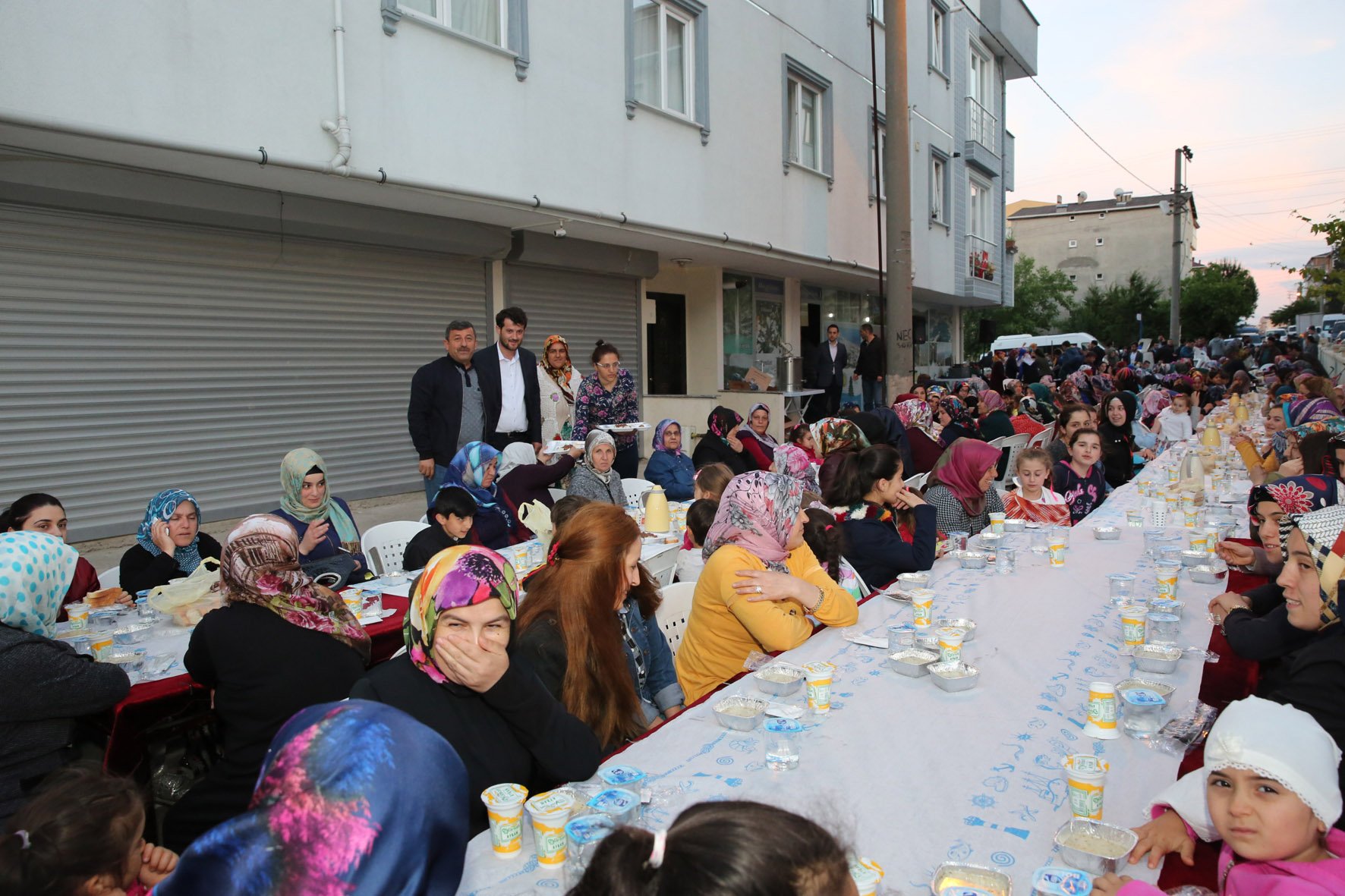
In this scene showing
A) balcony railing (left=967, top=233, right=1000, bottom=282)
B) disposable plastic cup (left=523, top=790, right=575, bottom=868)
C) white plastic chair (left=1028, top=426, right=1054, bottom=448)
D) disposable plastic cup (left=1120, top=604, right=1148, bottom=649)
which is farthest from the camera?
balcony railing (left=967, top=233, right=1000, bottom=282)

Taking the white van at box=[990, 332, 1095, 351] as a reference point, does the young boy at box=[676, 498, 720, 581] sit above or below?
below

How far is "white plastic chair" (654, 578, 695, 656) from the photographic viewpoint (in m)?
3.90

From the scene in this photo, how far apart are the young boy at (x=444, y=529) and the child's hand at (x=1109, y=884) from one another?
A: 156 inches

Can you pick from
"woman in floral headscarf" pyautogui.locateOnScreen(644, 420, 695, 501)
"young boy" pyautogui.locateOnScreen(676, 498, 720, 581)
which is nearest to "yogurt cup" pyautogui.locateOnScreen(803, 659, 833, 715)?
"young boy" pyautogui.locateOnScreen(676, 498, 720, 581)

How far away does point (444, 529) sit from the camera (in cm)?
522

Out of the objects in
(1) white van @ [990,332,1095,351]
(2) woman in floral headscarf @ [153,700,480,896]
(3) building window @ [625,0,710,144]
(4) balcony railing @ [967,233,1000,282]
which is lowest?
(2) woman in floral headscarf @ [153,700,480,896]

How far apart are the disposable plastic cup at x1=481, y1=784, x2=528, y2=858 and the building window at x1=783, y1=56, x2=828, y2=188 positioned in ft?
43.3

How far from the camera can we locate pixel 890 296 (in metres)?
12.8

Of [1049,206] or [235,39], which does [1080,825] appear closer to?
[235,39]

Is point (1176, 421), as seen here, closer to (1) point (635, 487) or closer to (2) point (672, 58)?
(1) point (635, 487)

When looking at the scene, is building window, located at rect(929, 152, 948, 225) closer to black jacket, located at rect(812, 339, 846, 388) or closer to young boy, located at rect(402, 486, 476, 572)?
black jacket, located at rect(812, 339, 846, 388)

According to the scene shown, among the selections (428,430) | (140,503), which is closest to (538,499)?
(428,430)

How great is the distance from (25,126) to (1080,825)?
23.4ft

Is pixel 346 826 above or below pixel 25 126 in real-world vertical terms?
below
